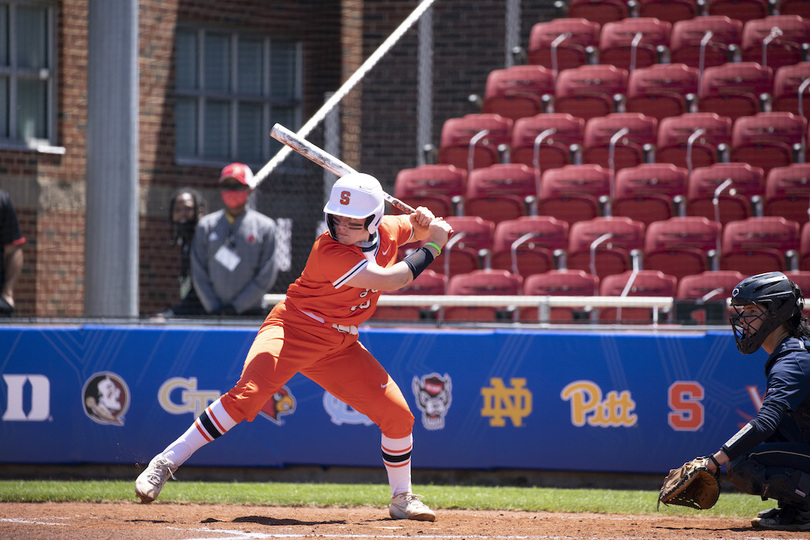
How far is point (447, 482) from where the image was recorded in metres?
7.54

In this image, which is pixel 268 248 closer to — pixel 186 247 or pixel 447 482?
pixel 186 247

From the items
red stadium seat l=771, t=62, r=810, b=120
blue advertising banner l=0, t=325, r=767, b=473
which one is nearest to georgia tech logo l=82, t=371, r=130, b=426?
blue advertising banner l=0, t=325, r=767, b=473

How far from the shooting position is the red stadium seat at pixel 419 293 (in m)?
9.44

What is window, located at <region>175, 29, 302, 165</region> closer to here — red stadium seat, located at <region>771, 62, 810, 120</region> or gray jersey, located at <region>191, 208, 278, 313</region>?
gray jersey, located at <region>191, 208, 278, 313</region>

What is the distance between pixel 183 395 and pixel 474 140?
554 cm

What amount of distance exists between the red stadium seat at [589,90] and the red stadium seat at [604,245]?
2381 millimetres

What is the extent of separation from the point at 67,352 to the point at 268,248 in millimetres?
1868

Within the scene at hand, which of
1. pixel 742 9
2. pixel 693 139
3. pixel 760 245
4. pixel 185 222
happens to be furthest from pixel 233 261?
pixel 742 9

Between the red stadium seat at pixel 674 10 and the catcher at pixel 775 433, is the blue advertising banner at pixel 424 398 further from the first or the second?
the red stadium seat at pixel 674 10

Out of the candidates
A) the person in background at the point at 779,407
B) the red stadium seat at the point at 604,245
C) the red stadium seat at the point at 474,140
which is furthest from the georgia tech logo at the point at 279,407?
the red stadium seat at the point at 474,140

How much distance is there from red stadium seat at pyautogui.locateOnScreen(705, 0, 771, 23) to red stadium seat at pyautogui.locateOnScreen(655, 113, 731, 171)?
2.34m

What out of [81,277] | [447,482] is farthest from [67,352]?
[81,277]

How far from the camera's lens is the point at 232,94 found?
47.6 ft

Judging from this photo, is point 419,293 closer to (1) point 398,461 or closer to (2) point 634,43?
(1) point 398,461
